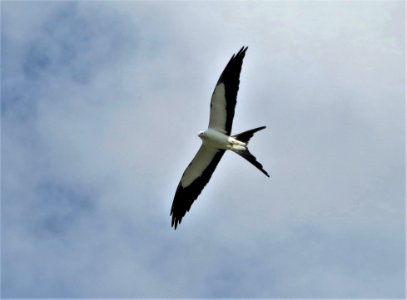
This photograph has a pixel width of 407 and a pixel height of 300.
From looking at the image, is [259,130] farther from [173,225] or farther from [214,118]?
[173,225]

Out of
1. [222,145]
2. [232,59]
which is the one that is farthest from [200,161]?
[232,59]

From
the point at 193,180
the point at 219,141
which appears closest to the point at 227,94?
the point at 219,141

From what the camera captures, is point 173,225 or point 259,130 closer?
point 259,130

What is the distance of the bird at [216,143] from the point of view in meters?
37.4

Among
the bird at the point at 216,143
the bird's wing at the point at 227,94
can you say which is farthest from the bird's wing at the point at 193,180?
the bird's wing at the point at 227,94

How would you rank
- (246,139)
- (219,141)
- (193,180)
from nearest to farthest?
1. (246,139)
2. (219,141)
3. (193,180)

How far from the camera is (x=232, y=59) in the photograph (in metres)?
37.6

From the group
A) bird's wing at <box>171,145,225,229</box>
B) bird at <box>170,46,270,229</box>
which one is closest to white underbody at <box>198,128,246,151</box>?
bird at <box>170,46,270,229</box>

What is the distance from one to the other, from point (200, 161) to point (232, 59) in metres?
4.39

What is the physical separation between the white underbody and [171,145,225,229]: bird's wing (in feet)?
2.23

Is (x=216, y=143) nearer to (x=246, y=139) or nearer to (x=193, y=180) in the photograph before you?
(x=246, y=139)

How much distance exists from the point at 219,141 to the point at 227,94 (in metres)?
1.85

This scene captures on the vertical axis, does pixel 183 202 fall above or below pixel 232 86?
below

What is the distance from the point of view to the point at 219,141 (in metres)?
37.8
